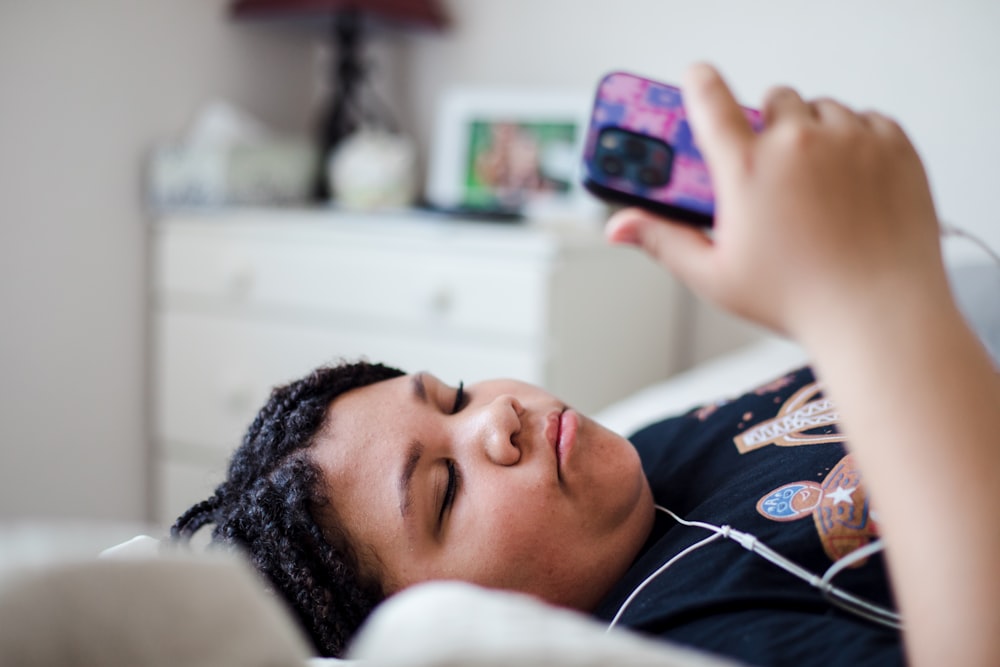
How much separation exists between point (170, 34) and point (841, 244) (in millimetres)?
1824

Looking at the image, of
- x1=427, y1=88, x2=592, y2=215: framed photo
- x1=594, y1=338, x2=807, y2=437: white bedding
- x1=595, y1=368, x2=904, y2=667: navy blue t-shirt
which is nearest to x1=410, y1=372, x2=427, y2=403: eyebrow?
x1=595, y1=368, x2=904, y2=667: navy blue t-shirt

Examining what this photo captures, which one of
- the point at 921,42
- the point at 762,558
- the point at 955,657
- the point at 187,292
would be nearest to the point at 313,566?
the point at 762,558

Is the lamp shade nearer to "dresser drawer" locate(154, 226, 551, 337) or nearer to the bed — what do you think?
"dresser drawer" locate(154, 226, 551, 337)

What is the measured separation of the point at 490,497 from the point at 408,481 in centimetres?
6

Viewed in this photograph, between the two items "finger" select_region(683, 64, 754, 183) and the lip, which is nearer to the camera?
"finger" select_region(683, 64, 754, 183)

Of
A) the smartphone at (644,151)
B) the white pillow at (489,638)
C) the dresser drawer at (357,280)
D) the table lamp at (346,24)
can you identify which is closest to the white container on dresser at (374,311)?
the dresser drawer at (357,280)

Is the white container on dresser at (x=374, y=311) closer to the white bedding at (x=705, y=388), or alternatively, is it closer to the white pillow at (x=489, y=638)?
the white bedding at (x=705, y=388)

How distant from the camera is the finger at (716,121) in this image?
Result: 41cm

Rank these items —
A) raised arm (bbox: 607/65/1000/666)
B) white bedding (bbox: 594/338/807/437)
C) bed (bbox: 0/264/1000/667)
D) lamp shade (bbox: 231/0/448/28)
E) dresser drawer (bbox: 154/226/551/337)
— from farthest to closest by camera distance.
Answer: lamp shade (bbox: 231/0/448/28), dresser drawer (bbox: 154/226/551/337), white bedding (bbox: 594/338/807/437), raised arm (bbox: 607/65/1000/666), bed (bbox: 0/264/1000/667)

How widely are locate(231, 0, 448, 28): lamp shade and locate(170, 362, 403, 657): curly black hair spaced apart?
1.28 m

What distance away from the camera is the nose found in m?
0.67

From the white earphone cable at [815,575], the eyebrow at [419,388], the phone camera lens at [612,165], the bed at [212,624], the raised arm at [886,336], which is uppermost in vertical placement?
the phone camera lens at [612,165]

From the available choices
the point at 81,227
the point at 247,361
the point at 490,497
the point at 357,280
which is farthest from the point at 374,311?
the point at 490,497

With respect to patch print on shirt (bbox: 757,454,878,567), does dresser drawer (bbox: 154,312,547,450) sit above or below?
below
